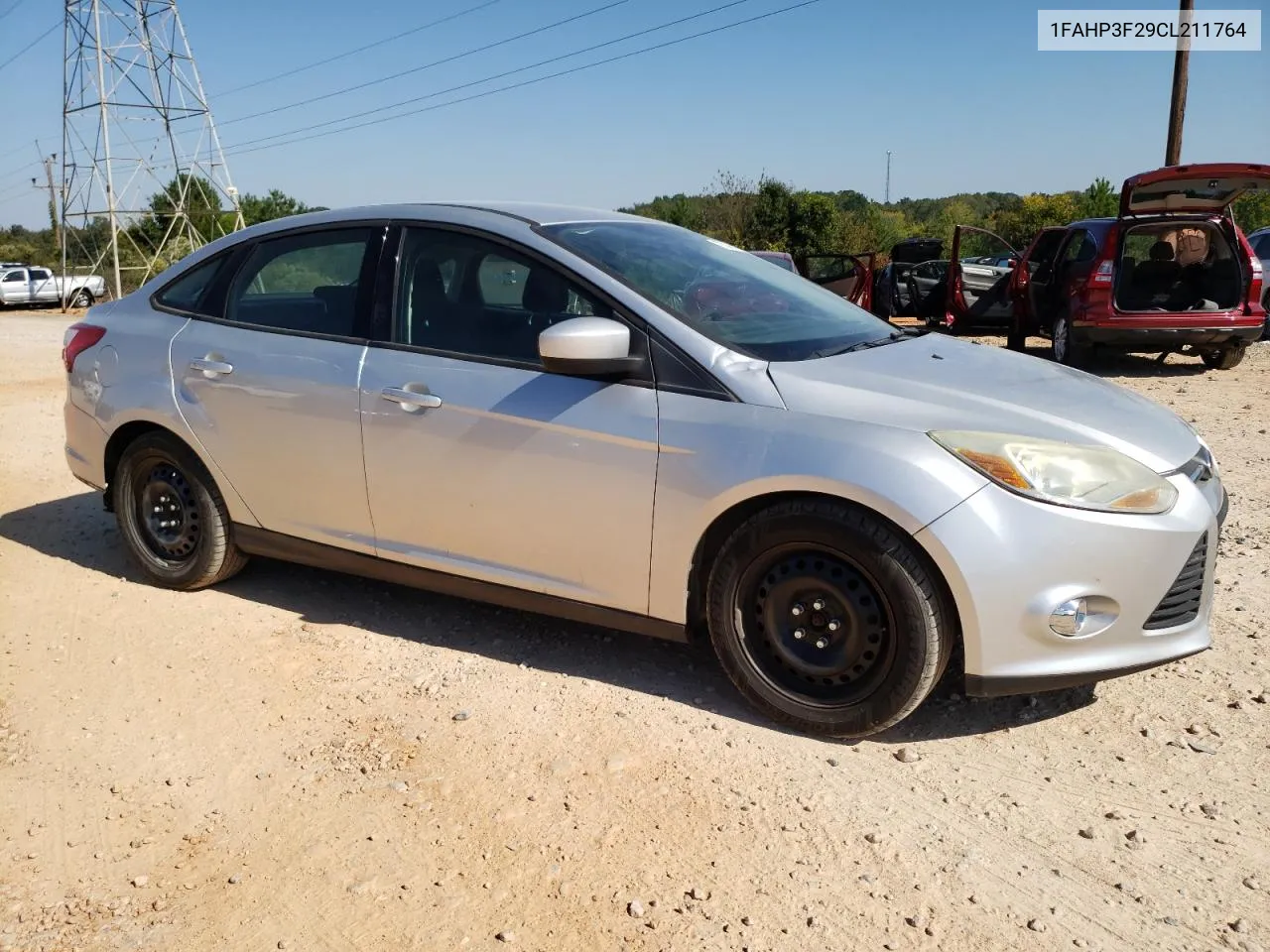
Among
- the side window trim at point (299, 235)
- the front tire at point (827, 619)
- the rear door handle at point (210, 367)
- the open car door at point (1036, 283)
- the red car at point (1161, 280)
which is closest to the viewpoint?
the front tire at point (827, 619)

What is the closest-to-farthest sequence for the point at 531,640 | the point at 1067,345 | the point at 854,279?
the point at 531,640
the point at 1067,345
the point at 854,279

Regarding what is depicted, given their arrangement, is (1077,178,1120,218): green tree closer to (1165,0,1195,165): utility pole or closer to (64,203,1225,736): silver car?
(1165,0,1195,165): utility pole

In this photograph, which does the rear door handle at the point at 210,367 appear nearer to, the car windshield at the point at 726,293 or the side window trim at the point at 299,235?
the side window trim at the point at 299,235

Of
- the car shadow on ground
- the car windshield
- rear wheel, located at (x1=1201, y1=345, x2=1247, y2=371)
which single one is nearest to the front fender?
the car windshield

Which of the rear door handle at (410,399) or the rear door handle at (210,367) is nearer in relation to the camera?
the rear door handle at (410,399)

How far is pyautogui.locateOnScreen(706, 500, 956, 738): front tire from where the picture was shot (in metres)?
3.14

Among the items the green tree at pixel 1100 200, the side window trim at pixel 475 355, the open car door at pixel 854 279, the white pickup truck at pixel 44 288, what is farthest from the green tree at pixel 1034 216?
the side window trim at pixel 475 355

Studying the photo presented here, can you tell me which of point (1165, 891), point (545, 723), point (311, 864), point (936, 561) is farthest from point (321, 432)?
point (1165, 891)

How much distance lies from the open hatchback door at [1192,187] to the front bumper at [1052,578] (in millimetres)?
7574

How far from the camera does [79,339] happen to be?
16.4ft

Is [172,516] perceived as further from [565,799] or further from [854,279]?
[854,279]

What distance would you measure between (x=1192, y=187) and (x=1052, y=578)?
852cm

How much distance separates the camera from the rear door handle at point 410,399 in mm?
3844

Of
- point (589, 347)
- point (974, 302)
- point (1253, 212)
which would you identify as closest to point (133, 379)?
point (589, 347)
